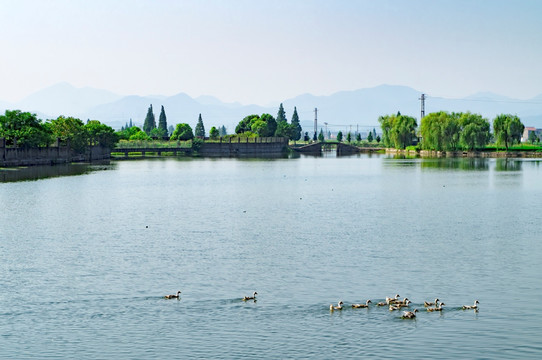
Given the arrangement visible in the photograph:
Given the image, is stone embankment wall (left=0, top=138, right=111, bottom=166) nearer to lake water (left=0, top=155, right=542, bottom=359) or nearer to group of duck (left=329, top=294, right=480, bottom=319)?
lake water (left=0, top=155, right=542, bottom=359)

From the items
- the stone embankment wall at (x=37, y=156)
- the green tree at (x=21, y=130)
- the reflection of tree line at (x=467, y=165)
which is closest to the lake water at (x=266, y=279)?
the stone embankment wall at (x=37, y=156)

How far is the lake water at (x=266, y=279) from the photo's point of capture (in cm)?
2636

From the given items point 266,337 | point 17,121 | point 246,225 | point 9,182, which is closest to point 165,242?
point 246,225

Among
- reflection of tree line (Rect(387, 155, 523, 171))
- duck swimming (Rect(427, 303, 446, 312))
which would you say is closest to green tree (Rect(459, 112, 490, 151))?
reflection of tree line (Rect(387, 155, 523, 171))

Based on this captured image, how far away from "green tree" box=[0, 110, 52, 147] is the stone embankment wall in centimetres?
214

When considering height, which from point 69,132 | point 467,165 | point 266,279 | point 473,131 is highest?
point 69,132

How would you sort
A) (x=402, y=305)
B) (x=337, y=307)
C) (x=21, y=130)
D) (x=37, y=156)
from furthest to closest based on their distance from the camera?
(x=37, y=156) → (x=21, y=130) → (x=402, y=305) → (x=337, y=307)

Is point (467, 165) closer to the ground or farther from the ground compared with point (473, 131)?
closer to the ground

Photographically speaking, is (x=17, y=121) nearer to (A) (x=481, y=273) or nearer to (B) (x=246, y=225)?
(B) (x=246, y=225)

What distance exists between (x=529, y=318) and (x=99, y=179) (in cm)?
9088

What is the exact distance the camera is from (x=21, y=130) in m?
141

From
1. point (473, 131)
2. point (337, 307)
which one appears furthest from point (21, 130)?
point (337, 307)

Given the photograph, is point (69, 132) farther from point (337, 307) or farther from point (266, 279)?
point (337, 307)

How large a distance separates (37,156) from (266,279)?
127189 millimetres
